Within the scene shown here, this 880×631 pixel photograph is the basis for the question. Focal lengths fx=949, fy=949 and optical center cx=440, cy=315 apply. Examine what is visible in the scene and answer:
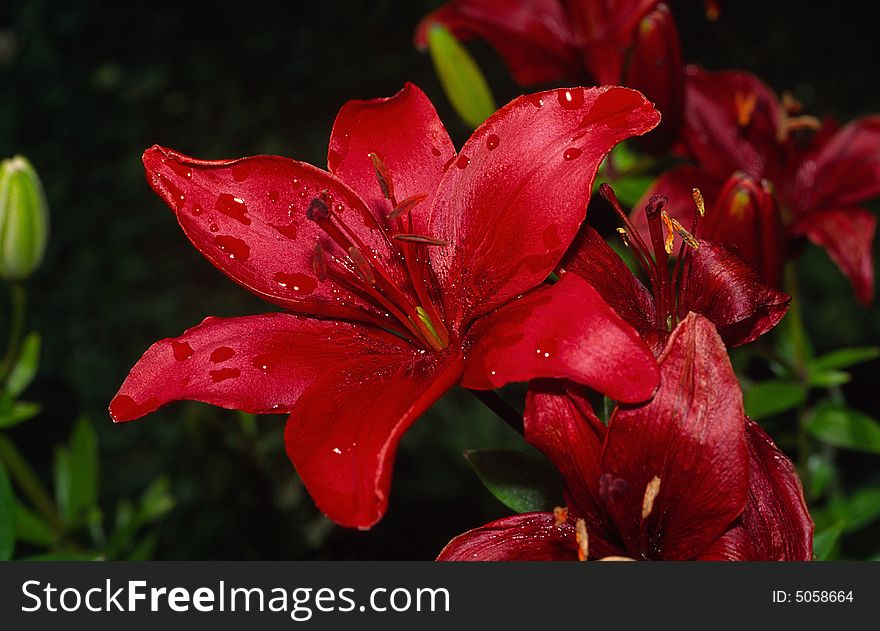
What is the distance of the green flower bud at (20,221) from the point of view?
2.96 ft

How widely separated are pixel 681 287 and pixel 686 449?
0.40 ft

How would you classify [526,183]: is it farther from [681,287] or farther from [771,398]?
[771,398]

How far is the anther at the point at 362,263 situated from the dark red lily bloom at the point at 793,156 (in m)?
0.33

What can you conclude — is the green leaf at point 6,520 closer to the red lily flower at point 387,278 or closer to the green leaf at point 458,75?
the red lily flower at point 387,278

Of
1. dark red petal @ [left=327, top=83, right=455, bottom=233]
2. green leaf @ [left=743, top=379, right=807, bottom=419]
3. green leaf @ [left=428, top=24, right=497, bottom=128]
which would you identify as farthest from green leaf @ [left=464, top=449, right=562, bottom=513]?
green leaf @ [left=428, top=24, right=497, bottom=128]

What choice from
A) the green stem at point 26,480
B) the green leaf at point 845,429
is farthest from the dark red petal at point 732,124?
the green stem at point 26,480

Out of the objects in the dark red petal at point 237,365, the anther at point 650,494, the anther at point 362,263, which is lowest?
the anther at point 650,494

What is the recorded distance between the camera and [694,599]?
1.70 ft

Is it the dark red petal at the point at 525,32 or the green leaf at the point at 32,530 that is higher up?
the dark red petal at the point at 525,32

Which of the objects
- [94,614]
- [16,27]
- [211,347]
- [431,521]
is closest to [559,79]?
[211,347]

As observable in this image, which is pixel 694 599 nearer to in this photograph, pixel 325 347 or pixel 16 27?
pixel 325 347

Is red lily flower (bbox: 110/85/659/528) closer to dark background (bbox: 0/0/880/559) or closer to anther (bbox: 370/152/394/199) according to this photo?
anther (bbox: 370/152/394/199)

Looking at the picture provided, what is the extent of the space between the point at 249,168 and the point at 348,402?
166mm

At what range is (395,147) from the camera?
629 millimetres
